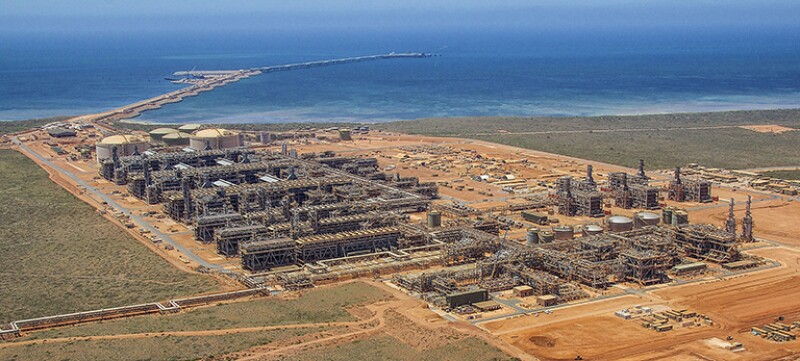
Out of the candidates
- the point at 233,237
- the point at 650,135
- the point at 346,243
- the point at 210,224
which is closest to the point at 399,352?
the point at 346,243

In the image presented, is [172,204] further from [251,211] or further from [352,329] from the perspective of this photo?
[352,329]

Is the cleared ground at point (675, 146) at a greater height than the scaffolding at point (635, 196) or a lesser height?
lesser

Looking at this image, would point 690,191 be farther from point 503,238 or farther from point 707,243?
point 503,238

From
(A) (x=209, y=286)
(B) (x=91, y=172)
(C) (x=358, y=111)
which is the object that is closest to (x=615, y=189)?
(A) (x=209, y=286)

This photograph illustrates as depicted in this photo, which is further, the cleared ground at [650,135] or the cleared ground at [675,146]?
the cleared ground at [650,135]

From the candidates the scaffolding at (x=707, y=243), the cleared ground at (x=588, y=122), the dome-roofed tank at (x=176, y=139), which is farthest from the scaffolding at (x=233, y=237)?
the cleared ground at (x=588, y=122)

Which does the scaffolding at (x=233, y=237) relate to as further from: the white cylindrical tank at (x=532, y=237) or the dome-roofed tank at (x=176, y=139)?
the dome-roofed tank at (x=176, y=139)
